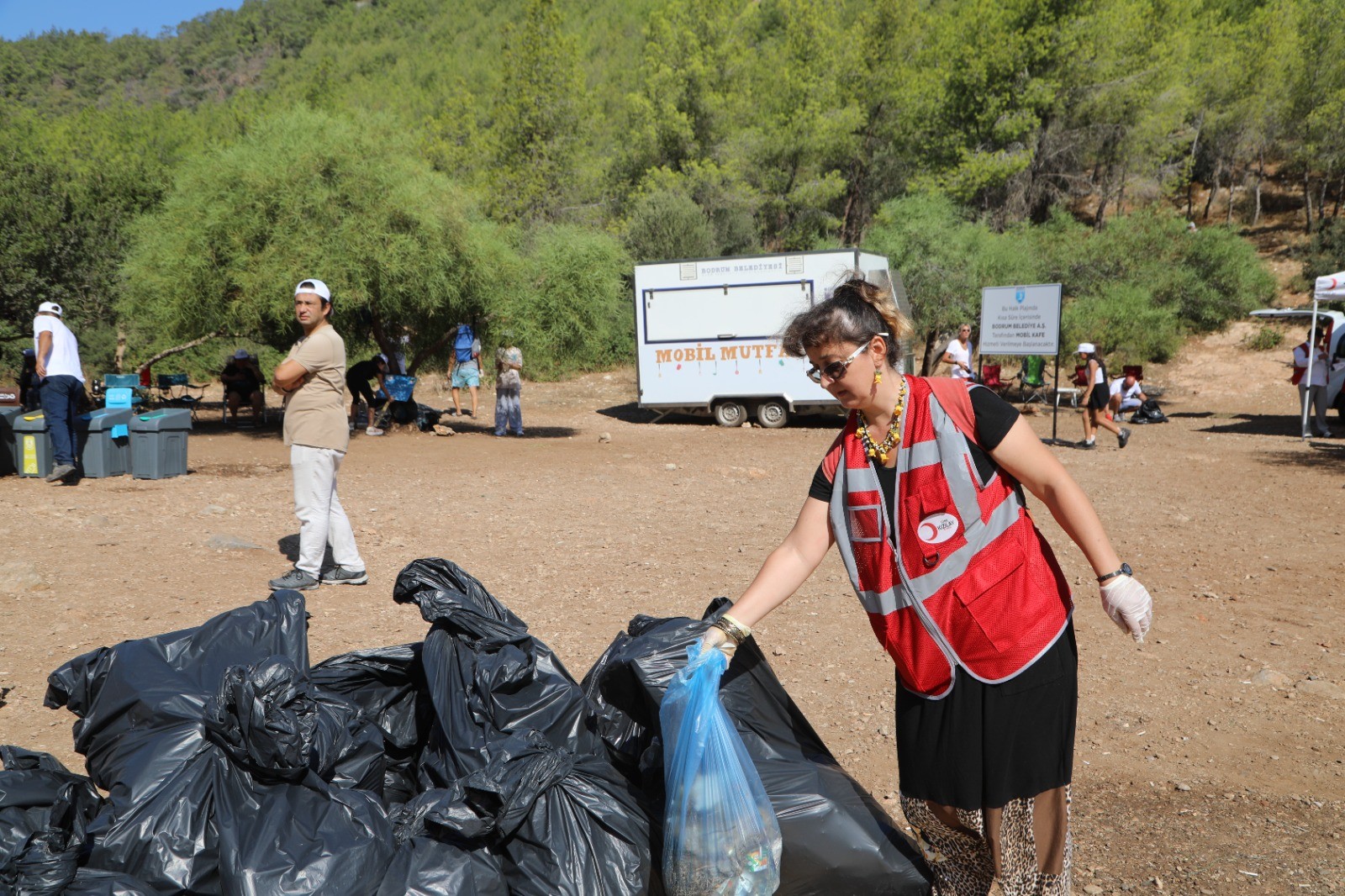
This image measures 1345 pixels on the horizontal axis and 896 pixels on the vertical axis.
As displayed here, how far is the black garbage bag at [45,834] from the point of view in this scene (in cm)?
197

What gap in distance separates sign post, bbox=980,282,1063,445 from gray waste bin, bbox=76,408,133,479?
10941mm

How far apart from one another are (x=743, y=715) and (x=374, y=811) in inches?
34.7

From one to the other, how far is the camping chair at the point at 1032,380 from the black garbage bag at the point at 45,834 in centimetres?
1916

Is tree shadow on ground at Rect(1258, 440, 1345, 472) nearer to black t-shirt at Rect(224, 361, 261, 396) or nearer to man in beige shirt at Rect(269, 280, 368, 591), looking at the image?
man in beige shirt at Rect(269, 280, 368, 591)

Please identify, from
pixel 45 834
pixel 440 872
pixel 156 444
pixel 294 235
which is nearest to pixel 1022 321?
pixel 294 235

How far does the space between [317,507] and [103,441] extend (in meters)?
5.06

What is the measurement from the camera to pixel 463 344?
1634 cm

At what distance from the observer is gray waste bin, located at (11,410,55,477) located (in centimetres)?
909

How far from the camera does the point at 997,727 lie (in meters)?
2.04

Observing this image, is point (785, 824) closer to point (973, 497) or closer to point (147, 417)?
point (973, 497)

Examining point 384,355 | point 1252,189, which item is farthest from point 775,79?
point 384,355

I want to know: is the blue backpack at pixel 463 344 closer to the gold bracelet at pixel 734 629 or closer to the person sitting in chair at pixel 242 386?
the person sitting in chair at pixel 242 386

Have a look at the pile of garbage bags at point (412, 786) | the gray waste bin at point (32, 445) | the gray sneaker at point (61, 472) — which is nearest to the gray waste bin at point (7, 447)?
the gray waste bin at point (32, 445)

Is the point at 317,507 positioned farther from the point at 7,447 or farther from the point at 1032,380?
the point at 1032,380
